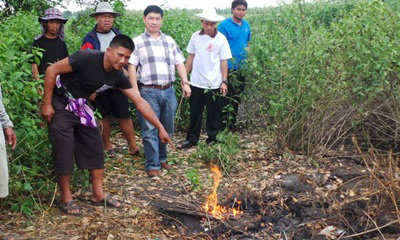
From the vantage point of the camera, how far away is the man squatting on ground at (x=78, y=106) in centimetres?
468

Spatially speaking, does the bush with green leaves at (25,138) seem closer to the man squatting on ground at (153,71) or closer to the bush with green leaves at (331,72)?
the man squatting on ground at (153,71)

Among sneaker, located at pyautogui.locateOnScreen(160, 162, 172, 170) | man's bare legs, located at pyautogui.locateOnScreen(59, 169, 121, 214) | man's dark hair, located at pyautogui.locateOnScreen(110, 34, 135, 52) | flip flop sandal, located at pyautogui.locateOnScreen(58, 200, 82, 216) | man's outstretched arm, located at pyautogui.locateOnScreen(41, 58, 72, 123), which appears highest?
man's dark hair, located at pyautogui.locateOnScreen(110, 34, 135, 52)

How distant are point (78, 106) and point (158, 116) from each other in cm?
142

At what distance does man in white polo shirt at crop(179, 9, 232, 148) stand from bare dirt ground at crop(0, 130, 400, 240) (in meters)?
1.02

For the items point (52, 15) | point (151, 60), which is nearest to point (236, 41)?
point (151, 60)

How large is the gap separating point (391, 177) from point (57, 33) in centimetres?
416

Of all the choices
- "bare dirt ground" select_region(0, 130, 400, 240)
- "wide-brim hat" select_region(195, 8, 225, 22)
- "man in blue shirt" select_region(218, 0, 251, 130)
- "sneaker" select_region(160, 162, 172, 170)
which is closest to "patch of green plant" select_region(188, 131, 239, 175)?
"bare dirt ground" select_region(0, 130, 400, 240)

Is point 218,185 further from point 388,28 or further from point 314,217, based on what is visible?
point 388,28

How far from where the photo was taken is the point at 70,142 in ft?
15.7

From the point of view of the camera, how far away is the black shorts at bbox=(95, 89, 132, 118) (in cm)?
648

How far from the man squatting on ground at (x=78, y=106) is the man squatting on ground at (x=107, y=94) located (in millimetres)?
1403

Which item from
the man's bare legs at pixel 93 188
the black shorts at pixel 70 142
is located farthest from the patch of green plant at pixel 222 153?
the black shorts at pixel 70 142

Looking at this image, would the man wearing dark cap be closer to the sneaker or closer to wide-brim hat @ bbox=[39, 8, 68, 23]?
wide-brim hat @ bbox=[39, 8, 68, 23]

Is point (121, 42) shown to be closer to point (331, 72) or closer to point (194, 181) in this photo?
point (194, 181)
